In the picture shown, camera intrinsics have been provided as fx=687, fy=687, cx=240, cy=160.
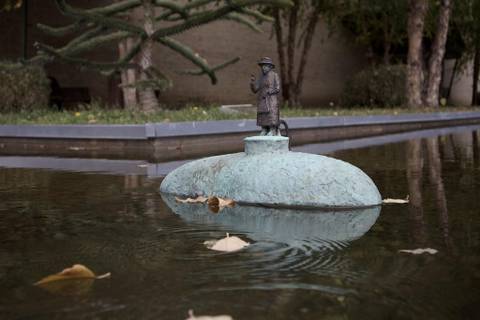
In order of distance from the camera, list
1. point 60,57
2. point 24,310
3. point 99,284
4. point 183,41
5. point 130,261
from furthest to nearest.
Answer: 1. point 183,41
2. point 60,57
3. point 130,261
4. point 99,284
5. point 24,310

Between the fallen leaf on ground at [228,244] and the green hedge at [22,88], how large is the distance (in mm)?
11361

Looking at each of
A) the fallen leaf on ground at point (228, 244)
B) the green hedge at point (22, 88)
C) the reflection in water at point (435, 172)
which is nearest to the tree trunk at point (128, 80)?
the green hedge at point (22, 88)

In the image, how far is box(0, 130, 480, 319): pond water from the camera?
2424 millimetres

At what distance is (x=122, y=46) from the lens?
52.3 feet

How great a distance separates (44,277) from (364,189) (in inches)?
102

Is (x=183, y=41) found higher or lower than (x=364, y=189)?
higher

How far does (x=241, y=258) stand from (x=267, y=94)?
8.16 feet

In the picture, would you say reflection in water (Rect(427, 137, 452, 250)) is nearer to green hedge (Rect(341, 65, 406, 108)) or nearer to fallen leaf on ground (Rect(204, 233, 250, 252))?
fallen leaf on ground (Rect(204, 233, 250, 252))

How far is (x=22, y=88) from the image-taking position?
1423cm

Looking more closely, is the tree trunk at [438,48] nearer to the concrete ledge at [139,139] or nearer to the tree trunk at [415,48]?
the tree trunk at [415,48]

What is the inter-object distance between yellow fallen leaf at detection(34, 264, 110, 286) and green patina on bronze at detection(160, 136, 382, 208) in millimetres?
2140

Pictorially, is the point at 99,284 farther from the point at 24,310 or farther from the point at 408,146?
the point at 408,146

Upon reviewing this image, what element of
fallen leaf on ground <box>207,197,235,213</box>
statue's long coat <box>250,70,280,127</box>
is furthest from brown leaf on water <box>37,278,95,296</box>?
statue's long coat <box>250,70,280,127</box>

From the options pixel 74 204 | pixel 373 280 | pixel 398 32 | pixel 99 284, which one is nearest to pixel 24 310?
pixel 99 284
